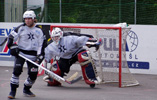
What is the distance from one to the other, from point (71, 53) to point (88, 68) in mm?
522

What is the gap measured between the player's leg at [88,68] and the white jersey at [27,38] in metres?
1.70

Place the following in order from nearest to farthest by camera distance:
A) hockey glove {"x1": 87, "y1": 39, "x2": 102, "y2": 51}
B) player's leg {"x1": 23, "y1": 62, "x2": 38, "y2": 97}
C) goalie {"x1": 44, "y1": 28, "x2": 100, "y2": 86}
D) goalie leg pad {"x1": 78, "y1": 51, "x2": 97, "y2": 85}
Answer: player's leg {"x1": 23, "y1": 62, "x2": 38, "y2": 97}, goalie {"x1": 44, "y1": 28, "x2": 100, "y2": 86}, hockey glove {"x1": 87, "y1": 39, "x2": 102, "y2": 51}, goalie leg pad {"x1": 78, "y1": 51, "x2": 97, "y2": 85}

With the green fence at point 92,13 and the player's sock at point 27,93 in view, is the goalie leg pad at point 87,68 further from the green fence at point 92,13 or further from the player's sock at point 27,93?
the green fence at point 92,13

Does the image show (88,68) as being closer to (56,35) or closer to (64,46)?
(64,46)

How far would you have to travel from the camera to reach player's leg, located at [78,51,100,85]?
9945 mm

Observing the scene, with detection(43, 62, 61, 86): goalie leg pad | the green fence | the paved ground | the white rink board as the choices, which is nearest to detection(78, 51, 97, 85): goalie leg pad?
the paved ground

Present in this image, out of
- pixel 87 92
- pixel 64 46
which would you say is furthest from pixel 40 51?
pixel 87 92

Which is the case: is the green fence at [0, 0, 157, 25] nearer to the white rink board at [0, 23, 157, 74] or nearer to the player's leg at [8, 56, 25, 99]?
the white rink board at [0, 23, 157, 74]

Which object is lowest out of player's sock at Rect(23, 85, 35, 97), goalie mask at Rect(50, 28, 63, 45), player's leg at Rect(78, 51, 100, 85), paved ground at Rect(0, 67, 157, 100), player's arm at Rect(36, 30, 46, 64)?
paved ground at Rect(0, 67, 157, 100)

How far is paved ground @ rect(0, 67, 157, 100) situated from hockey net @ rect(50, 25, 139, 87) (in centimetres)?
27

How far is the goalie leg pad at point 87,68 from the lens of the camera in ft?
32.6

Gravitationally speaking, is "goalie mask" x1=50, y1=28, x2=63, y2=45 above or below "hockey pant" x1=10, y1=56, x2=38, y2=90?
above

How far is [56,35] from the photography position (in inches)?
372

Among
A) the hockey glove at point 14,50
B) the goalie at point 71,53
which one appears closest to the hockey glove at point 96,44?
the goalie at point 71,53
